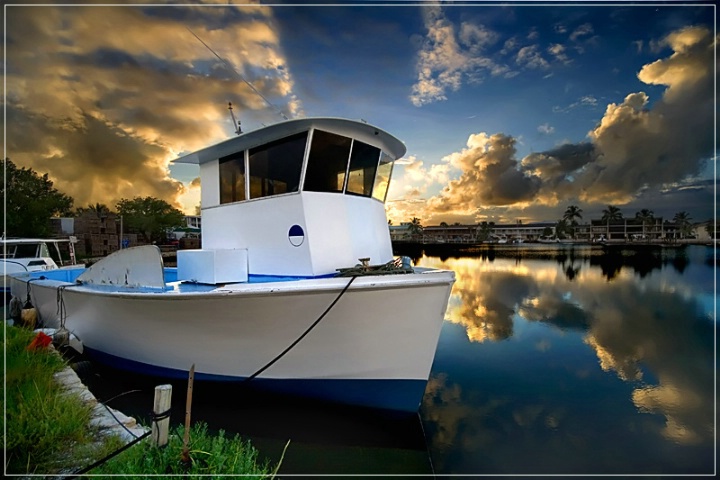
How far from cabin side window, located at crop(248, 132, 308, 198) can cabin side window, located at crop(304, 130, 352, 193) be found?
16 cm

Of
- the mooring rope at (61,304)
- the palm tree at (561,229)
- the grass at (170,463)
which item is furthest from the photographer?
the palm tree at (561,229)

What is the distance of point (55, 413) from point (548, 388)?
8.08 metres

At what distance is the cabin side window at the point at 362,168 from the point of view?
550 cm

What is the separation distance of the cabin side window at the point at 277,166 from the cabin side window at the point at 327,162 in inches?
6.4

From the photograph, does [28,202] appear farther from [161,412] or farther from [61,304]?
[161,412]

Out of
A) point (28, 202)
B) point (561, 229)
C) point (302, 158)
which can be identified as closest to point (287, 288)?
point (302, 158)

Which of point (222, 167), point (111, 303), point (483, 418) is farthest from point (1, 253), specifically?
point (483, 418)

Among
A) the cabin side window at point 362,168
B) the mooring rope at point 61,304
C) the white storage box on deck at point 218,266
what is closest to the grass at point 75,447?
the white storage box on deck at point 218,266

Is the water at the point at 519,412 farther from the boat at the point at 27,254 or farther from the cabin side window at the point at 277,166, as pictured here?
the boat at the point at 27,254

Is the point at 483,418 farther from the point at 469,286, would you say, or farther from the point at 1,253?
the point at 1,253

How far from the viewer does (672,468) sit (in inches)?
179

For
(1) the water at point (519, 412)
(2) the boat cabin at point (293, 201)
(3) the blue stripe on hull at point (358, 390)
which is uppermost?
(2) the boat cabin at point (293, 201)

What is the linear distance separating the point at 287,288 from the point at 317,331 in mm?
714

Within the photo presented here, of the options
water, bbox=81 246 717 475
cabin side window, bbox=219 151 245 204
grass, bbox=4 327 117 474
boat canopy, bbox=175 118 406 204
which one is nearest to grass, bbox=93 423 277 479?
grass, bbox=4 327 117 474
